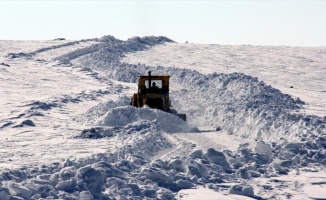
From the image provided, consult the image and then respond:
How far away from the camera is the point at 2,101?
28.3 metres

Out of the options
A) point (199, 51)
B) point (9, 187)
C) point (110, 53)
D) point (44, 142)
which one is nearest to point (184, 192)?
point (9, 187)

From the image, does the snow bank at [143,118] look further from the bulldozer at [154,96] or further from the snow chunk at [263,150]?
the snow chunk at [263,150]

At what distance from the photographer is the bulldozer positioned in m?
25.4

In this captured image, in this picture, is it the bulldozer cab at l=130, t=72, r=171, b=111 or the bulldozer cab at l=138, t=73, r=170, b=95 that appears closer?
the bulldozer cab at l=130, t=72, r=171, b=111

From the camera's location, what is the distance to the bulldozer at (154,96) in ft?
83.3

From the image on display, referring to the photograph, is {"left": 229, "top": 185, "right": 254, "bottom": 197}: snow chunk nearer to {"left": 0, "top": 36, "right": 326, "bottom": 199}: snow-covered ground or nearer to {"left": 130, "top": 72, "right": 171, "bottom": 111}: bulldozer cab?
{"left": 0, "top": 36, "right": 326, "bottom": 199}: snow-covered ground

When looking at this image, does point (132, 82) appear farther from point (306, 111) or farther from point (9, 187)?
point (9, 187)

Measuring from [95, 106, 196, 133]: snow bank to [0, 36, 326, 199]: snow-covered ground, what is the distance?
34 mm

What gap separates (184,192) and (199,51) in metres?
38.6

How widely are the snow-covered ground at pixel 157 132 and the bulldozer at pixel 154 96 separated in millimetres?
1133

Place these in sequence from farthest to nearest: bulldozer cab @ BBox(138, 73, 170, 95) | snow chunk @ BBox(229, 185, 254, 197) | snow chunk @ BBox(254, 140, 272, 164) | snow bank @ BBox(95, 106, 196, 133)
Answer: bulldozer cab @ BBox(138, 73, 170, 95) → snow bank @ BBox(95, 106, 196, 133) → snow chunk @ BBox(254, 140, 272, 164) → snow chunk @ BBox(229, 185, 254, 197)

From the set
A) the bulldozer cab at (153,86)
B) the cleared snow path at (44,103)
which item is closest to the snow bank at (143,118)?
the cleared snow path at (44,103)

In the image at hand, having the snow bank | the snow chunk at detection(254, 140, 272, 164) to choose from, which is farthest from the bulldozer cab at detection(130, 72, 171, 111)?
the snow chunk at detection(254, 140, 272, 164)

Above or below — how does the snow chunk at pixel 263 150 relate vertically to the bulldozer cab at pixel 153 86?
below
